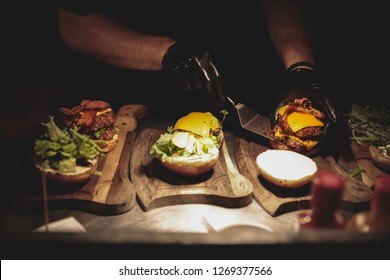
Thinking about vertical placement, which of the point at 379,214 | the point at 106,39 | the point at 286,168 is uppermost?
the point at 106,39

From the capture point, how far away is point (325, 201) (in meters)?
1.27

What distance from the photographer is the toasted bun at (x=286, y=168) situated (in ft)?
9.37

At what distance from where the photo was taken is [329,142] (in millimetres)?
3672

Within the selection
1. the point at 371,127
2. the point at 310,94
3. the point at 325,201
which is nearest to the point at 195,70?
the point at 310,94

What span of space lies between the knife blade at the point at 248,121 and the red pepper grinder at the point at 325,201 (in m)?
2.17

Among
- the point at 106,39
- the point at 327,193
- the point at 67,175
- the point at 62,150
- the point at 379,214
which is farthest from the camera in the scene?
the point at 106,39

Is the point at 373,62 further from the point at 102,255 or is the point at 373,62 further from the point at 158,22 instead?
the point at 102,255

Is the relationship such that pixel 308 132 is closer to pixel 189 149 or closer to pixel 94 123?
pixel 189 149

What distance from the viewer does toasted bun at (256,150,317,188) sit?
286cm

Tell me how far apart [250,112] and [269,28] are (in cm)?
147

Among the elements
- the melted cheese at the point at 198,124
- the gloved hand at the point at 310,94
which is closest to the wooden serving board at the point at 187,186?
the melted cheese at the point at 198,124

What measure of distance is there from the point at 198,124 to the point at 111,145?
0.91 m

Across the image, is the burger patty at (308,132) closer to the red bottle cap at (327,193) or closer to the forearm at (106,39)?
the forearm at (106,39)

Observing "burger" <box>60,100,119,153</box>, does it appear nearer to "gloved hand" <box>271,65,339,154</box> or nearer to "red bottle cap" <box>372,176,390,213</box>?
"gloved hand" <box>271,65,339,154</box>
